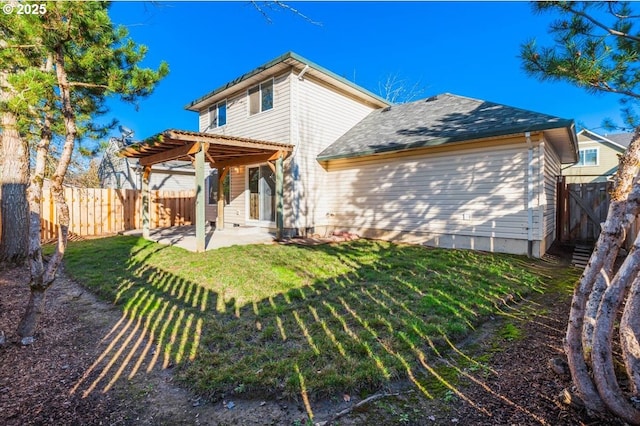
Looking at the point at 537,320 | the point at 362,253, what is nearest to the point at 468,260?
the point at 362,253

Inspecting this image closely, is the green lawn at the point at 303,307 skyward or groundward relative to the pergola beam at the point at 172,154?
groundward

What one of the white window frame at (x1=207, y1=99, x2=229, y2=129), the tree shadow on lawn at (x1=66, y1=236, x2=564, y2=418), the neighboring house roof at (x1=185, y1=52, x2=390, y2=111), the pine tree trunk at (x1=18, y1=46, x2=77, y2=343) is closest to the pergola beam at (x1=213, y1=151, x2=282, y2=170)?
the white window frame at (x1=207, y1=99, x2=229, y2=129)

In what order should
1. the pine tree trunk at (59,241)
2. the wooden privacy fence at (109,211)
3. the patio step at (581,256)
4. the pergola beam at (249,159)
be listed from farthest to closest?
the wooden privacy fence at (109,211)
the pergola beam at (249,159)
the patio step at (581,256)
the pine tree trunk at (59,241)

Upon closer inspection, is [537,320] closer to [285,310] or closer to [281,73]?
[285,310]

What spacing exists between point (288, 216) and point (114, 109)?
211 inches

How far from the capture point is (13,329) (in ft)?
11.7

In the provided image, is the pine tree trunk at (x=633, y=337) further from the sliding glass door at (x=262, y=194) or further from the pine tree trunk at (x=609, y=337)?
the sliding glass door at (x=262, y=194)

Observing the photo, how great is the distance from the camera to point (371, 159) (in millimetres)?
9688

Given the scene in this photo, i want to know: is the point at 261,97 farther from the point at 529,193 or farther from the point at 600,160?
the point at 600,160

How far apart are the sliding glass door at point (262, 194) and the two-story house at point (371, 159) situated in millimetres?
36

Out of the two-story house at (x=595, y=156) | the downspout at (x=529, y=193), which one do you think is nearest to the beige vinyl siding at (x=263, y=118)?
the downspout at (x=529, y=193)

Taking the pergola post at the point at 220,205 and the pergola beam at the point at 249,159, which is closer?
the pergola beam at the point at 249,159

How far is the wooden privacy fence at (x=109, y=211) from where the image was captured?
1038cm

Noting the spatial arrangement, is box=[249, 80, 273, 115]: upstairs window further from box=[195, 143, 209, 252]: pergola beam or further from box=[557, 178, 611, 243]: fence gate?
box=[557, 178, 611, 243]: fence gate
